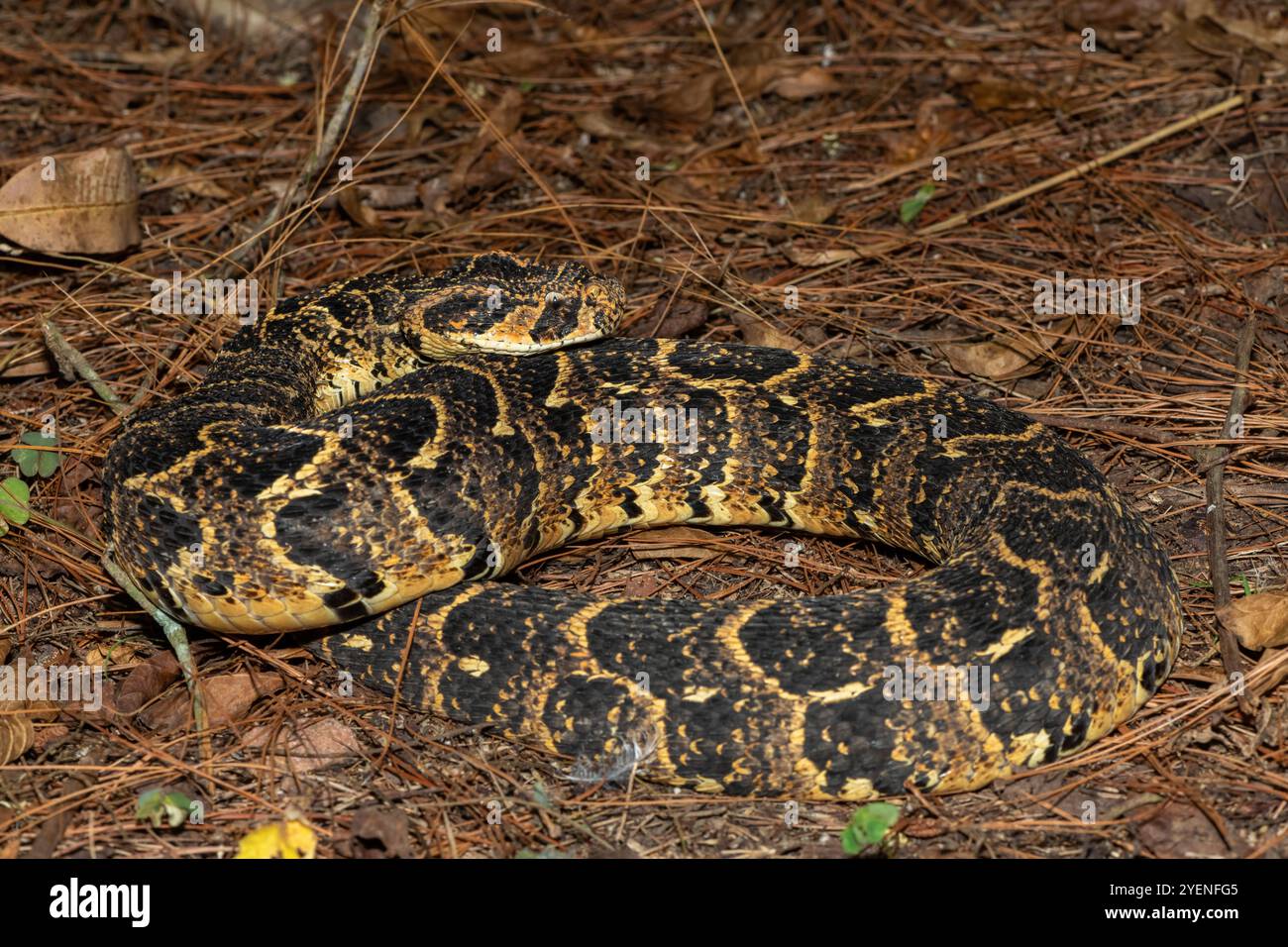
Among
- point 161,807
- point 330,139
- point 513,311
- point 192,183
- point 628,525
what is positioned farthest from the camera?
point 192,183

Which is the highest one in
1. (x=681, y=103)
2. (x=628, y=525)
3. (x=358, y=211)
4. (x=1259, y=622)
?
(x=681, y=103)

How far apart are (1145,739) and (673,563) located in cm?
226

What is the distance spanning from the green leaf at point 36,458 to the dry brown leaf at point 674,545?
9.32 ft

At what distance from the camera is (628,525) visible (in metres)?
6.29

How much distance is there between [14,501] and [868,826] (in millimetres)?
4137

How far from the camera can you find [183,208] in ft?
26.6

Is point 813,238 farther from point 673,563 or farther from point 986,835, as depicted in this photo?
point 986,835

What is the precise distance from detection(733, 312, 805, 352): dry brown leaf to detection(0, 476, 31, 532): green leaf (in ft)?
12.1

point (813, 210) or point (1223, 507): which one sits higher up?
point (813, 210)

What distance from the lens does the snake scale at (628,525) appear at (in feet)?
15.7

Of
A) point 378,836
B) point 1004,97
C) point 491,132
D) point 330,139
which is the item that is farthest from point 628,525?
point 1004,97

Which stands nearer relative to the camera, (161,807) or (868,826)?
(868,826)

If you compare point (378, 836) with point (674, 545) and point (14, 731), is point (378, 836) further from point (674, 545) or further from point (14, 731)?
point (674, 545)

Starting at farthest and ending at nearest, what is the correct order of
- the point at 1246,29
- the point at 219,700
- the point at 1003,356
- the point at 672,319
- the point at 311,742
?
the point at 1246,29 → the point at 672,319 → the point at 1003,356 → the point at 219,700 → the point at 311,742
